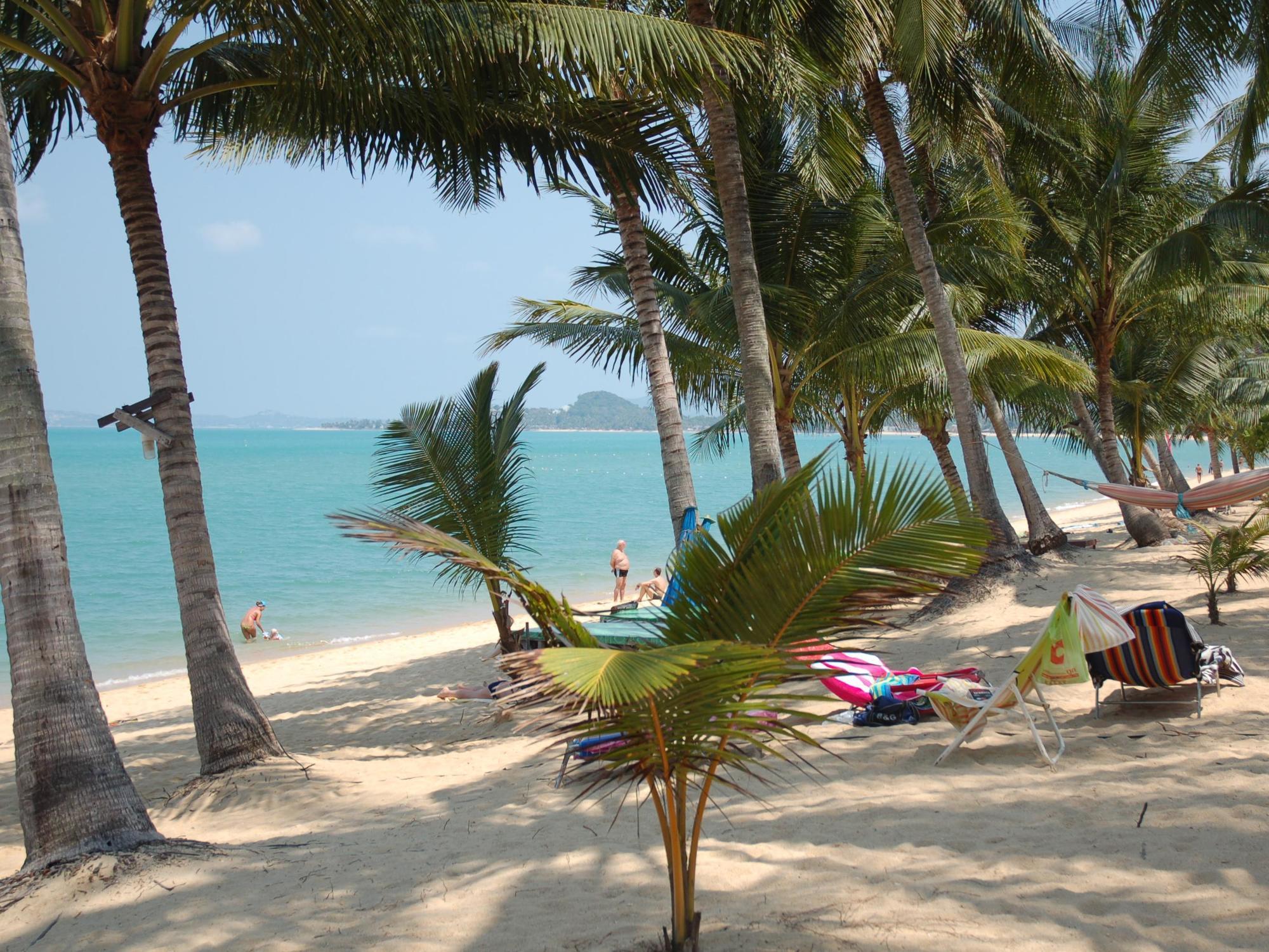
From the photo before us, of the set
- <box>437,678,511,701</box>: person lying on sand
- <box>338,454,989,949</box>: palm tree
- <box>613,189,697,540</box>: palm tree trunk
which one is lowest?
<box>437,678,511,701</box>: person lying on sand

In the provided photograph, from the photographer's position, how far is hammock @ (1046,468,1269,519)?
27.4 feet

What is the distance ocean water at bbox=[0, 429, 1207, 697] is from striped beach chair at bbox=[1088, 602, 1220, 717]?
1.64 meters

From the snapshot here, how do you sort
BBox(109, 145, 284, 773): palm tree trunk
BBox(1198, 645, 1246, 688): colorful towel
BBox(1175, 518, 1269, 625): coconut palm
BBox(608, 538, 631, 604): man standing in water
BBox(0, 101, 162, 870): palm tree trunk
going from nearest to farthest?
BBox(0, 101, 162, 870): palm tree trunk < BBox(1198, 645, 1246, 688): colorful towel < BBox(109, 145, 284, 773): palm tree trunk < BBox(1175, 518, 1269, 625): coconut palm < BBox(608, 538, 631, 604): man standing in water

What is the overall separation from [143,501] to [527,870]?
58540mm

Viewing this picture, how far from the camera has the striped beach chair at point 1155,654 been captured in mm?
5102

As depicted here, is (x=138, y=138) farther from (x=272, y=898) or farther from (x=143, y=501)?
(x=143, y=501)

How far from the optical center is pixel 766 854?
3.78 m

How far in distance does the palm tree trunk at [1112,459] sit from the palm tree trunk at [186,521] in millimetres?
11479

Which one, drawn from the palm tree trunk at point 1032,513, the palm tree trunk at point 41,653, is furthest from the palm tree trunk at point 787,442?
the palm tree trunk at point 41,653

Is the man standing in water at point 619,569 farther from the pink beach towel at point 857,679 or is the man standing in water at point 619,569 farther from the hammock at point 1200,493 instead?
the pink beach towel at point 857,679

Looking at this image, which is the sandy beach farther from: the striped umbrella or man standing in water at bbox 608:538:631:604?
man standing in water at bbox 608:538:631:604

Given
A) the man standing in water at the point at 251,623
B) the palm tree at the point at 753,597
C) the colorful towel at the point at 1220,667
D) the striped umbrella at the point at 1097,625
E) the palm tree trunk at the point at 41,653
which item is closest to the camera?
the palm tree at the point at 753,597

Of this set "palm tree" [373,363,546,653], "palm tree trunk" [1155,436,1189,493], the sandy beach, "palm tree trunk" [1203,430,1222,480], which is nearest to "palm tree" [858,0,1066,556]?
the sandy beach

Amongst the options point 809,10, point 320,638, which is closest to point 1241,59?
point 809,10
